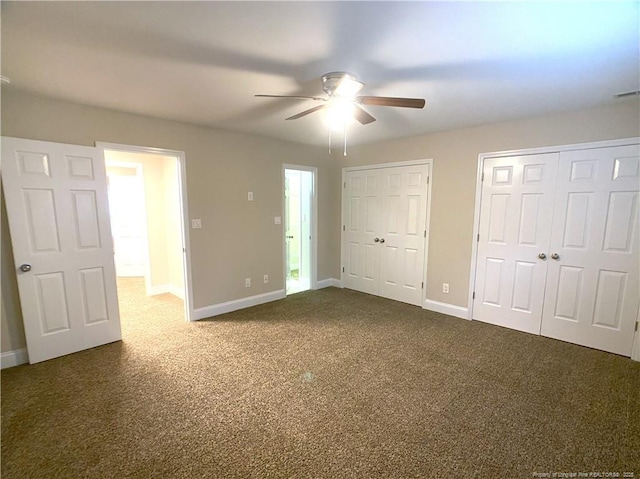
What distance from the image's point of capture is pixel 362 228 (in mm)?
4848

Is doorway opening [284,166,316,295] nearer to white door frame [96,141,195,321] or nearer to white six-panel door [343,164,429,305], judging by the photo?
white six-panel door [343,164,429,305]

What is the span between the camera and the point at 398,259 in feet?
Answer: 14.5

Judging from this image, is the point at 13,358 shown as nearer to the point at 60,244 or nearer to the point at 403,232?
the point at 60,244

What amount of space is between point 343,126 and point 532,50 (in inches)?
78.4

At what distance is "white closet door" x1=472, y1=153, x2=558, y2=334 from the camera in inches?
125

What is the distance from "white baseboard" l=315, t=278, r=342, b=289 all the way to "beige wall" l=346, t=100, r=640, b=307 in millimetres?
1696

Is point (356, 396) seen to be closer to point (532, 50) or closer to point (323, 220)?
point (532, 50)

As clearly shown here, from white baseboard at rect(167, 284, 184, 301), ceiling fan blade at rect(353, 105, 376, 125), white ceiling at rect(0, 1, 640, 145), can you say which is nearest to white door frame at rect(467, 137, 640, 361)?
white ceiling at rect(0, 1, 640, 145)

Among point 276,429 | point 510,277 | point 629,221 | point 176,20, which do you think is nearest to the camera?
point 176,20

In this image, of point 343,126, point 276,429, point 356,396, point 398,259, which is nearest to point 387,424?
point 356,396

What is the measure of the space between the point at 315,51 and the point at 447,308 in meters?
3.51

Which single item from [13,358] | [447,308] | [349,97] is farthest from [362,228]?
[13,358]

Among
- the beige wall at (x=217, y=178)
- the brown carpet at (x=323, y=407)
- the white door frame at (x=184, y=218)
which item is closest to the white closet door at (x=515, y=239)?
the brown carpet at (x=323, y=407)

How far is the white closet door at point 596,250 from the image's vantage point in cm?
274
